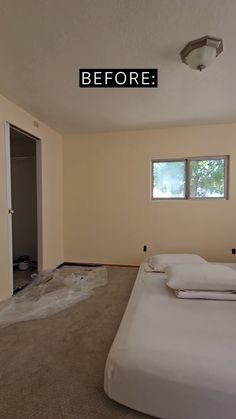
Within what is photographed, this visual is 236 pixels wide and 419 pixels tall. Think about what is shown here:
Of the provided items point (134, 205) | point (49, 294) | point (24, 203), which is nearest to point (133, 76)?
point (134, 205)

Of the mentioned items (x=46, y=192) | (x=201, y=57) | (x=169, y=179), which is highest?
(x=201, y=57)

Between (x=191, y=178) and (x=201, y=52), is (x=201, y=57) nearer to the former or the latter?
(x=201, y=52)

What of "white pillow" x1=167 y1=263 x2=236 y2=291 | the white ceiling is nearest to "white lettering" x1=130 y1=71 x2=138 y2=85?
the white ceiling

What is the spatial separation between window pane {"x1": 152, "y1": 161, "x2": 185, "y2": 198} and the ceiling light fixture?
6.73ft

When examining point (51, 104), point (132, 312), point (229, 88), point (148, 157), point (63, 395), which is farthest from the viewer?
point (148, 157)

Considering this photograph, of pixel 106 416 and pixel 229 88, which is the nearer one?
pixel 106 416

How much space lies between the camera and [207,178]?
389cm

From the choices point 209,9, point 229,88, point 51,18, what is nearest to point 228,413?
point 209,9

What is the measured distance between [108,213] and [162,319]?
2.74 meters

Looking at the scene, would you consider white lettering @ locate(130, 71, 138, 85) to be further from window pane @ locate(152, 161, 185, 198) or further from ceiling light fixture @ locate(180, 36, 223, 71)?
window pane @ locate(152, 161, 185, 198)

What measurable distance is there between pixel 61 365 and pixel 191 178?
332 cm

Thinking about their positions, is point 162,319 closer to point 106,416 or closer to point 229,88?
point 106,416

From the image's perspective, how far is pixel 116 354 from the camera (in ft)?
3.85

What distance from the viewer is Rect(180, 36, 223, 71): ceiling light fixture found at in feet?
5.62
